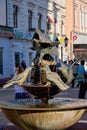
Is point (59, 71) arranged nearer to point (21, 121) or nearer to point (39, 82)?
point (39, 82)

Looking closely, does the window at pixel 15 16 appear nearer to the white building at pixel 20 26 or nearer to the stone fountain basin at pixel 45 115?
the white building at pixel 20 26

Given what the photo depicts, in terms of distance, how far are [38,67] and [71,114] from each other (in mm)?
1208

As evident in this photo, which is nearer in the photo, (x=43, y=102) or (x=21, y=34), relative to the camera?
(x=43, y=102)

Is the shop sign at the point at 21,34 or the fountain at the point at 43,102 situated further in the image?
the shop sign at the point at 21,34

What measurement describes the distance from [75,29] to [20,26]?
1683 cm

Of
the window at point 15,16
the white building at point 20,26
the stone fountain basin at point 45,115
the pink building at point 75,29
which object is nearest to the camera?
the stone fountain basin at point 45,115

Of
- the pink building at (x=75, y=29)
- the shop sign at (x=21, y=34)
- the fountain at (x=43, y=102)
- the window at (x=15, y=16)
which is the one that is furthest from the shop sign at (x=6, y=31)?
the fountain at (x=43, y=102)

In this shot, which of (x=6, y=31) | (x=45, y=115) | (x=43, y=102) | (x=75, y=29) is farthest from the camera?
(x=75, y=29)

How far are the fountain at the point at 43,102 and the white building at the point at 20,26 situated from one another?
76.5 feet

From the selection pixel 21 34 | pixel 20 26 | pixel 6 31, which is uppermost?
pixel 20 26

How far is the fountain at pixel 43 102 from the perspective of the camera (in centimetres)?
820

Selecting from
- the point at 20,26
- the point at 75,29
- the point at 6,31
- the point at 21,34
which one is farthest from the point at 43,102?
the point at 75,29

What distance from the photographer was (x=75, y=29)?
51844 millimetres

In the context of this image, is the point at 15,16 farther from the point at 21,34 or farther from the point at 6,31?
the point at 6,31
